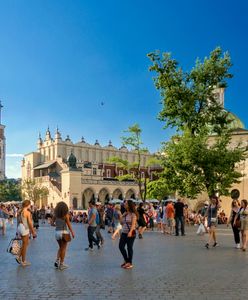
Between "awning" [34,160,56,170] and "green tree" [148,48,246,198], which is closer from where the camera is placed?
"green tree" [148,48,246,198]

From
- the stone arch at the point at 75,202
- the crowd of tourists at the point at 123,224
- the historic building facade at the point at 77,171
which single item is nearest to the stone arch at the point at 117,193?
the historic building facade at the point at 77,171

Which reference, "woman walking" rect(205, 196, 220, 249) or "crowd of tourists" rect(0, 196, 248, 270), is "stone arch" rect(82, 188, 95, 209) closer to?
"crowd of tourists" rect(0, 196, 248, 270)

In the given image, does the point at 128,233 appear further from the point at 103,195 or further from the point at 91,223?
the point at 103,195

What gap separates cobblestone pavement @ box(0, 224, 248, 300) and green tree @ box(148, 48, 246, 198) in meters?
19.9

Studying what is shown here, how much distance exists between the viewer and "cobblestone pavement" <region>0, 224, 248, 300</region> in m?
8.63

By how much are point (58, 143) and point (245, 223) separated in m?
81.9

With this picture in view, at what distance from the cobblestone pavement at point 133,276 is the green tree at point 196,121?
19920mm

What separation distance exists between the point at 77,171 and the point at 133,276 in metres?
65.9

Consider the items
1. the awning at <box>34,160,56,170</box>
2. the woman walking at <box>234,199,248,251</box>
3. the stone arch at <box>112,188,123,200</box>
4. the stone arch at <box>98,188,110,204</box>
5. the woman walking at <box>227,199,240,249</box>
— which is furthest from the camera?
the awning at <box>34,160,56,170</box>

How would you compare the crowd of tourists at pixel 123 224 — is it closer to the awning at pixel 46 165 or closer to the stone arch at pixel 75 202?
the stone arch at pixel 75 202

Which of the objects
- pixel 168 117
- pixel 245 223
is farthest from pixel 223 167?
pixel 245 223

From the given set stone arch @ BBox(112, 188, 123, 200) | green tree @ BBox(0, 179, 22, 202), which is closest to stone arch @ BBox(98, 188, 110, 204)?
stone arch @ BBox(112, 188, 123, 200)

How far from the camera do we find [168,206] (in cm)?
2727

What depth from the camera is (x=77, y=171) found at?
76.2 m
